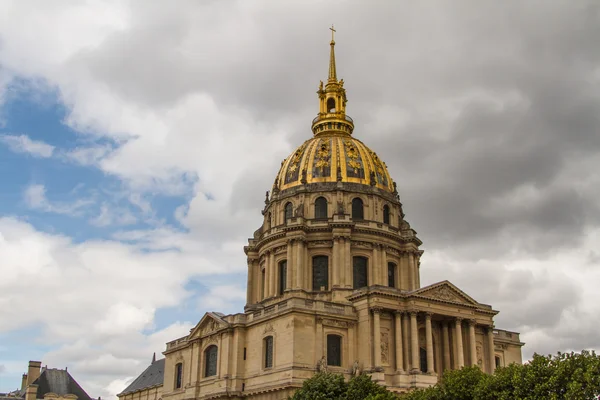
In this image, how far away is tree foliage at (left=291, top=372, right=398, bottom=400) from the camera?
44625mm

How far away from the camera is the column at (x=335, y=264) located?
64.2m

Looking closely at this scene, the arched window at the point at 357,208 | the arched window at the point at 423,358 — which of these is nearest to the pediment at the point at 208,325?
the arched window at the point at 423,358

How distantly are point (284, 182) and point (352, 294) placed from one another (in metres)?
18.6

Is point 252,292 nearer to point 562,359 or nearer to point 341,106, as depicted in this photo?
point 341,106

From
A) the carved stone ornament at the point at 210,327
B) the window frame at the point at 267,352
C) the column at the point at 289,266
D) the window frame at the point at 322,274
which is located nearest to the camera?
the window frame at the point at 267,352

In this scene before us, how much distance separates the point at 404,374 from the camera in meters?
55.1

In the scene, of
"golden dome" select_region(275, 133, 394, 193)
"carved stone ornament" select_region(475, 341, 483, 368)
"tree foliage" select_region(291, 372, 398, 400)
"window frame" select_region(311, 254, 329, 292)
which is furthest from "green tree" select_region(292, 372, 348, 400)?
"golden dome" select_region(275, 133, 394, 193)

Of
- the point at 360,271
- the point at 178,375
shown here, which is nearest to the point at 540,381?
the point at 360,271

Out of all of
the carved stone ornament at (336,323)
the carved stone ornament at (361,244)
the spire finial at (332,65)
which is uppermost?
the spire finial at (332,65)

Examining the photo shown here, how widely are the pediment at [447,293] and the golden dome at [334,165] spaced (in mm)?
15382

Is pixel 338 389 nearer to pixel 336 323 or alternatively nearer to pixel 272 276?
pixel 336 323

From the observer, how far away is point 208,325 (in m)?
63.8

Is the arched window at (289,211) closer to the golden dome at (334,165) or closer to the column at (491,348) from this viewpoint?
the golden dome at (334,165)

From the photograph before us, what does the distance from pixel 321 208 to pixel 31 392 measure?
40.8 meters
